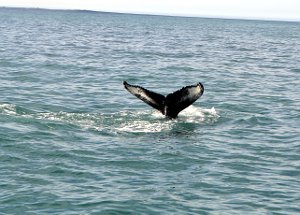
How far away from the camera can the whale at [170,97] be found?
Answer: 18.5 meters

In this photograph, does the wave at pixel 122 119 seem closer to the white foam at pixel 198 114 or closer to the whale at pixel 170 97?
the white foam at pixel 198 114

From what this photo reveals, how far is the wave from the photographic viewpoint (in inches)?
766

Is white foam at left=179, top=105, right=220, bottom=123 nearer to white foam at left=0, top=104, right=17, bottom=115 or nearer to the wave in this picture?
the wave

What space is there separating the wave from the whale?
0.77 m

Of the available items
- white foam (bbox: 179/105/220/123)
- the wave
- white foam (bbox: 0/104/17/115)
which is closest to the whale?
the wave

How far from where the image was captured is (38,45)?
194 feet

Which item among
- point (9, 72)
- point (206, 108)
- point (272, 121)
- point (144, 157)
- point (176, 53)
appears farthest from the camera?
point (176, 53)

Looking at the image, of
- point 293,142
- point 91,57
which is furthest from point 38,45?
point 293,142

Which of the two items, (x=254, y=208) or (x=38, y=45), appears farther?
(x=38, y=45)

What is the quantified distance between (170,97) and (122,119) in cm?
276

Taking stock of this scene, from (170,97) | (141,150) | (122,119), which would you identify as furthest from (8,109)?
(141,150)

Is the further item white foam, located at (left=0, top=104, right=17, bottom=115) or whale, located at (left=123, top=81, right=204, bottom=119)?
white foam, located at (left=0, top=104, right=17, bottom=115)

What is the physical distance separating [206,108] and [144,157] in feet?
29.3

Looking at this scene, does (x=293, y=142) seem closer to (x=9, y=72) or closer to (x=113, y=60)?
(x=9, y=72)
